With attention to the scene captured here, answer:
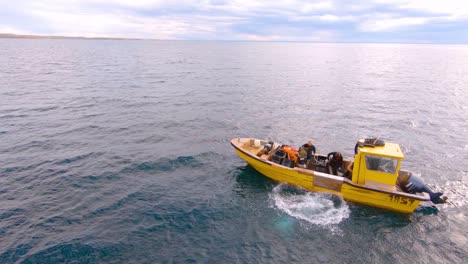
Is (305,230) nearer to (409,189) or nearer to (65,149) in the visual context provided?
(409,189)

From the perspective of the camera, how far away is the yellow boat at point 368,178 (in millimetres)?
16234

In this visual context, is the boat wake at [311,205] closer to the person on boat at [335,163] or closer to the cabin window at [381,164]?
the person on boat at [335,163]

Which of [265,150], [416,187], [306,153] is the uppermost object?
[306,153]

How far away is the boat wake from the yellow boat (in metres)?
0.48

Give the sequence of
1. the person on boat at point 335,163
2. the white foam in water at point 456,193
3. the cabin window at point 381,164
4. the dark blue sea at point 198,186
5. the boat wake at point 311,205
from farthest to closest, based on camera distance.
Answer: the person on boat at point 335,163, the white foam in water at point 456,193, the cabin window at point 381,164, the boat wake at point 311,205, the dark blue sea at point 198,186

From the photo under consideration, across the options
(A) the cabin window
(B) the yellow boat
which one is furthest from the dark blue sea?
(A) the cabin window

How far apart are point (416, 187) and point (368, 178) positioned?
8.61ft

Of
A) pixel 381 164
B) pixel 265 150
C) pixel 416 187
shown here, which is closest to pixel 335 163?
pixel 381 164

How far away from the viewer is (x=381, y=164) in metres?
16.5

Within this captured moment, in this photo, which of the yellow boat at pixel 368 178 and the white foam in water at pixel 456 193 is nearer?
the yellow boat at pixel 368 178

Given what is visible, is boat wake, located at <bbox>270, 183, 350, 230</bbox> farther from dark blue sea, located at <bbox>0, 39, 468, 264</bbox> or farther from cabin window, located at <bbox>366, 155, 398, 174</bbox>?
cabin window, located at <bbox>366, 155, 398, 174</bbox>

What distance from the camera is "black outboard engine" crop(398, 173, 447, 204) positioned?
16.4 meters

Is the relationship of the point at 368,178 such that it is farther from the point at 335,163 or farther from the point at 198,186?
the point at 198,186

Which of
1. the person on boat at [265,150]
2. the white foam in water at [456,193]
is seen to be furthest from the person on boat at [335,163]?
the white foam in water at [456,193]
